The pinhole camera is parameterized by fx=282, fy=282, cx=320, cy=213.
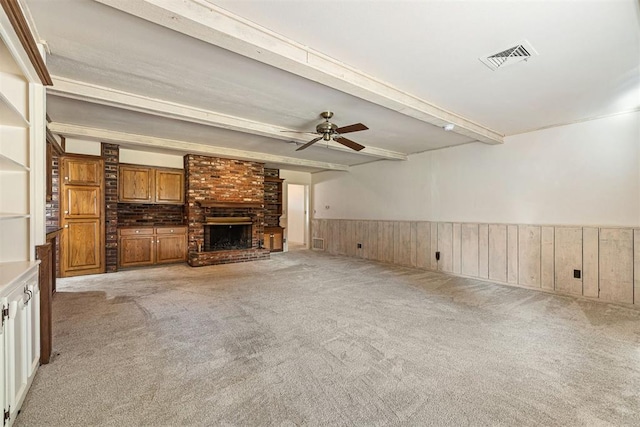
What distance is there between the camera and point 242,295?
3.96 metres

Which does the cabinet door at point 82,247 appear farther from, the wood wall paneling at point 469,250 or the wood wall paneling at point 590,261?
the wood wall paneling at point 590,261

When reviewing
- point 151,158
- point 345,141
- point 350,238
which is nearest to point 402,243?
point 350,238

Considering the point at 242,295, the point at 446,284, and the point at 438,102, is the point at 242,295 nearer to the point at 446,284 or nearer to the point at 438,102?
the point at 446,284

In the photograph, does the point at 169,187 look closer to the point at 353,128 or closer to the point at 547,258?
the point at 353,128

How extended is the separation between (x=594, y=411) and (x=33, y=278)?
12.4 ft

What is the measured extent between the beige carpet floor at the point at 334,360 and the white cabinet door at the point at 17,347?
0.45 ft

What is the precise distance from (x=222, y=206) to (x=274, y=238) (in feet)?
6.75

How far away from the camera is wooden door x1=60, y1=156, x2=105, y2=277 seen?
5.02 meters

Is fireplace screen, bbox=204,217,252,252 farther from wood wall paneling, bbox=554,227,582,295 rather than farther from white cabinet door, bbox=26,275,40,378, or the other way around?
wood wall paneling, bbox=554,227,582,295

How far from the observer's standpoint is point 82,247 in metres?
5.16

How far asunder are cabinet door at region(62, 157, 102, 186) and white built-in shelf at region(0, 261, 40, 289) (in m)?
3.96

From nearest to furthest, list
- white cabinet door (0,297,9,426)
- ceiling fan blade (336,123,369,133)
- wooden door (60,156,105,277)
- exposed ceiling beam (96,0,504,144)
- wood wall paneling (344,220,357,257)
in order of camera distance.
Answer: white cabinet door (0,297,9,426) → exposed ceiling beam (96,0,504,144) → ceiling fan blade (336,123,369,133) → wooden door (60,156,105,277) → wood wall paneling (344,220,357,257)

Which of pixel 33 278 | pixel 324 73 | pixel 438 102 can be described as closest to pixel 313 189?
pixel 438 102

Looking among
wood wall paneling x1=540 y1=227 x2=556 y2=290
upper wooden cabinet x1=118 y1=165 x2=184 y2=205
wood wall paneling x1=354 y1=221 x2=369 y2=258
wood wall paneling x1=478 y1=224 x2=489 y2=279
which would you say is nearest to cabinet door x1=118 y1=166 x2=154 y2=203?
upper wooden cabinet x1=118 y1=165 x2=184 y2=205
